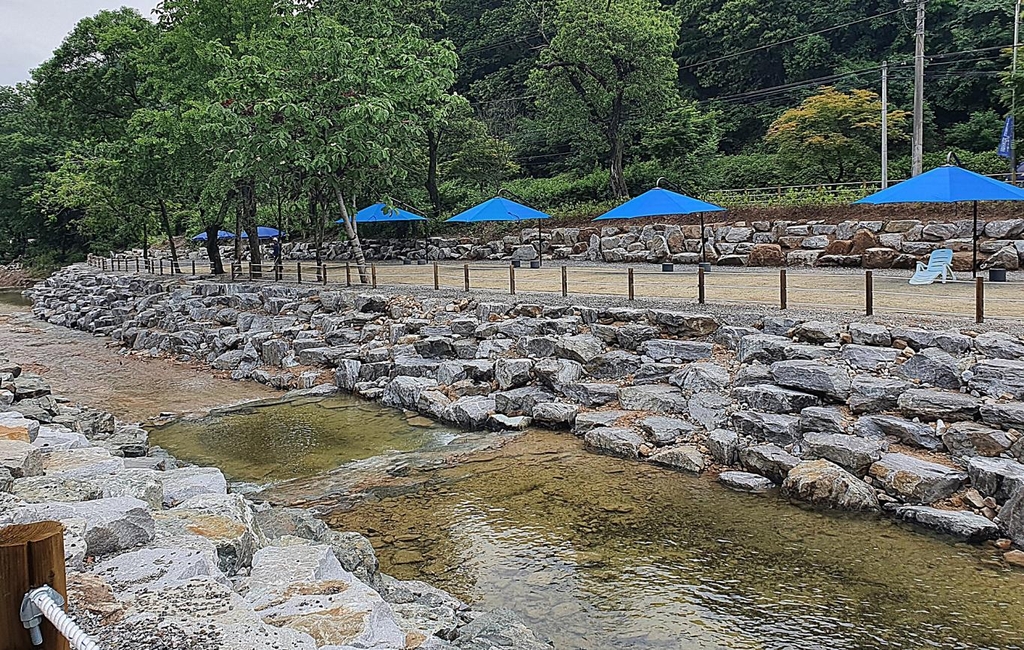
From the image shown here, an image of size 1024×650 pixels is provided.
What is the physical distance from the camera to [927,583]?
20.4 feet

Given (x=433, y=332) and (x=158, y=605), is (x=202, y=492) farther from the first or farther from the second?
(x=433, y=332)

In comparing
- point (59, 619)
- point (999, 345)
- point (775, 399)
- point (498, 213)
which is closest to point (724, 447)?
point (775, 399)

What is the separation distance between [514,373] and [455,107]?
1598 centimetres

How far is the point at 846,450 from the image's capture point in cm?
830

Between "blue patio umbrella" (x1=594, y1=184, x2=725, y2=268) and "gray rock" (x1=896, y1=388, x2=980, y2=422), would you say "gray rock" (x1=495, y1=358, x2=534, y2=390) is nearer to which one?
"gray rock" (x1=896, y1=388, x2=980, y2=422)

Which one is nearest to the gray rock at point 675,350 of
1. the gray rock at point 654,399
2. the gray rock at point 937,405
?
the gray rock at point 654,399

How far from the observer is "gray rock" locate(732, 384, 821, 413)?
9359mm

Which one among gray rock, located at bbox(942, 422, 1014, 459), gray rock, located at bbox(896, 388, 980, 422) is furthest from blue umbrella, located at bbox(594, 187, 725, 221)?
gray rock, located at bbox(942, 422, 1014, 459)

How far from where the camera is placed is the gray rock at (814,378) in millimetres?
9211

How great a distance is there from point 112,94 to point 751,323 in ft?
72.5

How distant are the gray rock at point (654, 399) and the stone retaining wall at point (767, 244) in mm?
9576

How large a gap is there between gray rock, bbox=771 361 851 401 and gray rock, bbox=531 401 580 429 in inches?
108

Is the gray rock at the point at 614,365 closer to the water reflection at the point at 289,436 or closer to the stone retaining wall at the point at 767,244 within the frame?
the water reflection at the point at 289,436

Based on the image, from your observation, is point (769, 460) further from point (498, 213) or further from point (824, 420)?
point (498, 213)
